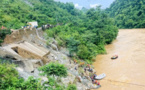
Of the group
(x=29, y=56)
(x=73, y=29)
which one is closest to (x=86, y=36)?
(x=73, y=29)

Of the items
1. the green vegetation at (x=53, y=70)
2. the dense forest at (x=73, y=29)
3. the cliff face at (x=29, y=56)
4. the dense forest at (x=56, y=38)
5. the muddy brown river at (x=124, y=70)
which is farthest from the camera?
the dense forest at (x=73, y=29)

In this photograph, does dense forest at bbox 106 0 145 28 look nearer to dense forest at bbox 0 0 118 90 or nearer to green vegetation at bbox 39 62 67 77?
dense forest at bbox 0 0 118 90

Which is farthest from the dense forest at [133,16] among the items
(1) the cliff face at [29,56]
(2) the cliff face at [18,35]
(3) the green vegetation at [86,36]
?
(2) the cliff face at [18,35]

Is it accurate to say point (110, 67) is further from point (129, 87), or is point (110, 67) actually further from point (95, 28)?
point (95, 28)

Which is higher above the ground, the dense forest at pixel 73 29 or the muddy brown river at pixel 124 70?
the dense forest at pixel 73 29

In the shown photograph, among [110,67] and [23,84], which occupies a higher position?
[23,84]

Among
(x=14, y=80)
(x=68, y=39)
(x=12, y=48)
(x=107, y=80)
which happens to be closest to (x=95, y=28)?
(x=68, y=39)

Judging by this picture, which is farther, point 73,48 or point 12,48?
point 73,48

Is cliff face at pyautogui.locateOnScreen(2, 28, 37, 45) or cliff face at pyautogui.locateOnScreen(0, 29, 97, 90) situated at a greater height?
cliff face at pyautogui.locateOnScreen(2, 28, 37, 45)

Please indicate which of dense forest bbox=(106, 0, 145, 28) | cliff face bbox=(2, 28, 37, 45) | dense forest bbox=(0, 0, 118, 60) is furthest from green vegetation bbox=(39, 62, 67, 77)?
dense forest bbox=(106, 0, 145, 28)

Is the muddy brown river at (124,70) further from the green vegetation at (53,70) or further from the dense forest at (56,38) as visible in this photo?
the green vegetation at (53,70)

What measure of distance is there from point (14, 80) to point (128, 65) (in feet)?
49.9

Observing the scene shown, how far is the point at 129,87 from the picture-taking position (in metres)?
13.5

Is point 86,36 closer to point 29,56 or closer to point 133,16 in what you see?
point 29,56
